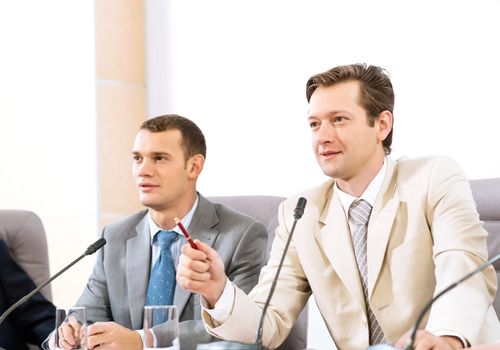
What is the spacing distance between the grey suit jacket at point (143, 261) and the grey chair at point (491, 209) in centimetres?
76

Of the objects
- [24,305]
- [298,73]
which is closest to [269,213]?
[24,305]

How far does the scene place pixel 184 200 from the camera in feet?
9.92

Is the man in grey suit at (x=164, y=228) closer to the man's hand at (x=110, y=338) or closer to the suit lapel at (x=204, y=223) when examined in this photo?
the suit lapel at (x=204, y=223)

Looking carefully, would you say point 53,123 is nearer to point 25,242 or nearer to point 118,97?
point 118,97

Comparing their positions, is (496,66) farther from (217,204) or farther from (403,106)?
(217,204)

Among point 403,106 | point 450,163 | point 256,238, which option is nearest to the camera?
point 450,163

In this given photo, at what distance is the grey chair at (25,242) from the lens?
301 centimetres

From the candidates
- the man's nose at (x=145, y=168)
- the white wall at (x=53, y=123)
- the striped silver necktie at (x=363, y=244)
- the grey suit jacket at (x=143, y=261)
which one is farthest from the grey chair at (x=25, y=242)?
the striped silver necktie at (x=363, y=244)

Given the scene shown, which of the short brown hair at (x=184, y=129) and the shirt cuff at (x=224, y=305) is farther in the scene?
the short brown hair at (x=184, y=129)

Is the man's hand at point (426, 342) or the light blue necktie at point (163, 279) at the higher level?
the man's hand at point (426, 342)

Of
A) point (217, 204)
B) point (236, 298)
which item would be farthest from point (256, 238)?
point (236, 298)

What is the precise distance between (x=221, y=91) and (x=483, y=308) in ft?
8.11

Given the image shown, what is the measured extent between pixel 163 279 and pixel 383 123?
954 mm

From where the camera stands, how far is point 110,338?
236 cm
